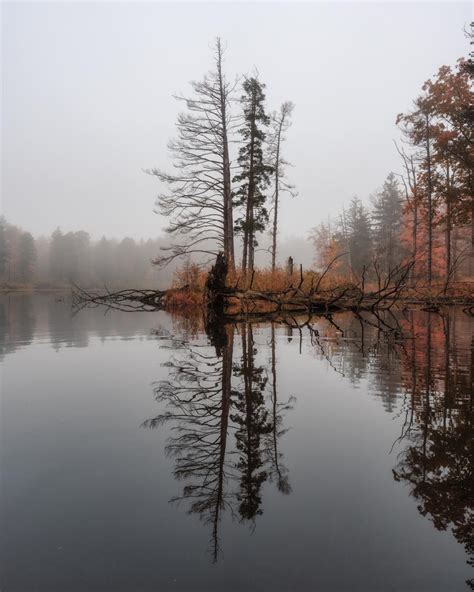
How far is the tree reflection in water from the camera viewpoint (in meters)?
1.88

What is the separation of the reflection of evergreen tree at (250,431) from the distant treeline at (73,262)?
72821 millimetres

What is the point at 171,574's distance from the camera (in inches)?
54.1

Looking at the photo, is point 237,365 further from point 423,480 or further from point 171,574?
point 171,574

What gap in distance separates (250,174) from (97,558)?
73.1 feet

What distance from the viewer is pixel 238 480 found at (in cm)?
207

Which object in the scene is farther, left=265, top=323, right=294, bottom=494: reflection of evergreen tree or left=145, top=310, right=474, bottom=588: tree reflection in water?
left=265, top=323, right=294, bottom=494: reflection of evergreen tree

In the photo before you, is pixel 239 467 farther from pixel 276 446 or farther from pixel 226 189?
pixel 226 189

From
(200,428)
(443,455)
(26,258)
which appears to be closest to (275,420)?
(200,428)

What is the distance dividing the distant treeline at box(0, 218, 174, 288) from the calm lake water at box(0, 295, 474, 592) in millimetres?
73313

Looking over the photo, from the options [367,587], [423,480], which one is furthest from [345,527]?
[423,480]

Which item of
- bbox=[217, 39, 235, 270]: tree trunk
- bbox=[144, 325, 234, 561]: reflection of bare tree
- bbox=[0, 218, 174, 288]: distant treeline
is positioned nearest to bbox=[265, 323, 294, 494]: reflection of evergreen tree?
bbox=[144, 325, 234, 561]: reflection of bare tree

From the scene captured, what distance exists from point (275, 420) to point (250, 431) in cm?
30

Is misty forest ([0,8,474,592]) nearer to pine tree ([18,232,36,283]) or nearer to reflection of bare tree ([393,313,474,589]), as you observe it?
reflection of bare tree ([393,313,474,589])

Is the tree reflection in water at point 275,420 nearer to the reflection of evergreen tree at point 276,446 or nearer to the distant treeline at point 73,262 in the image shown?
the reflection of evergreen tree at point 276,446
